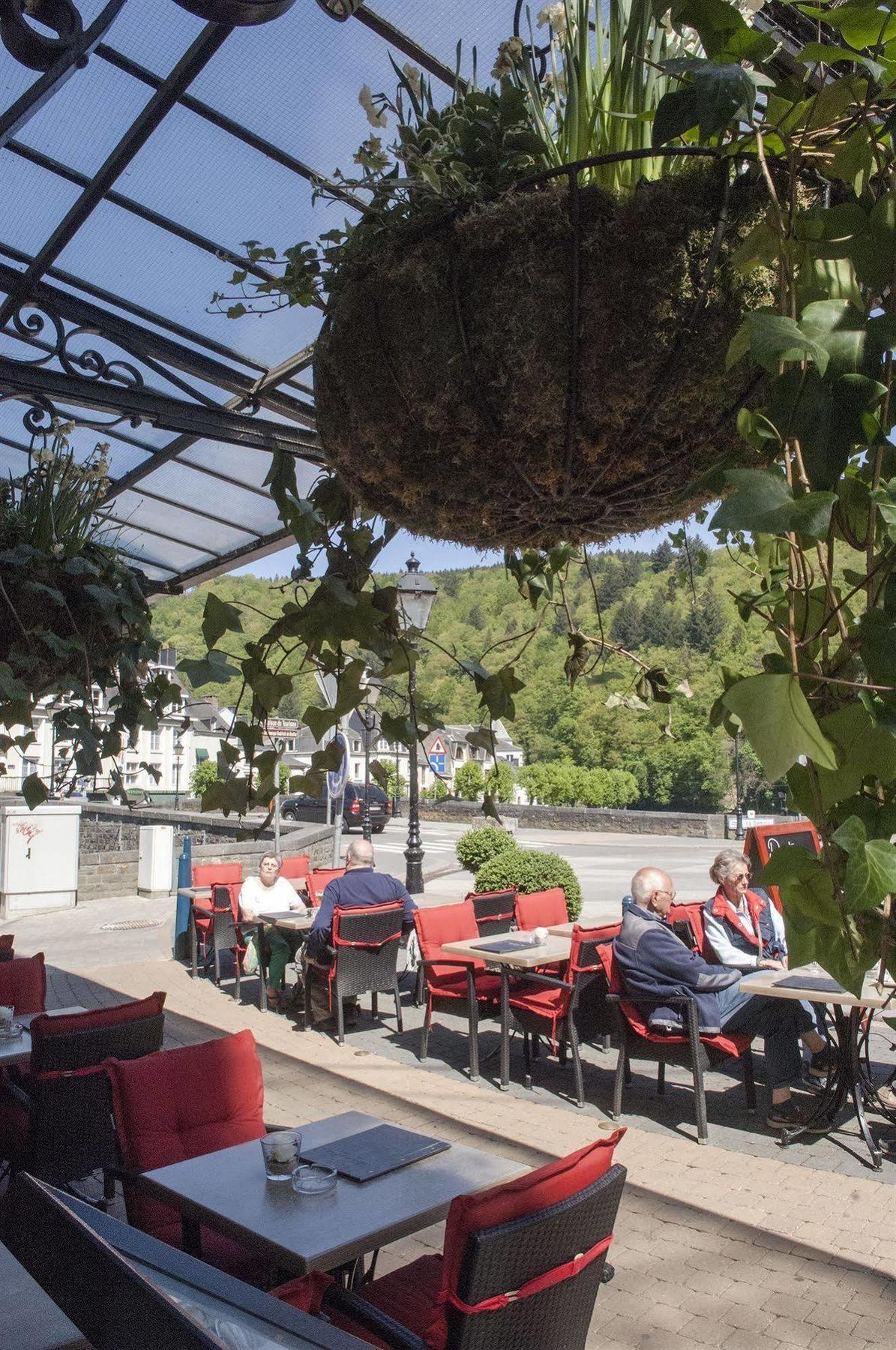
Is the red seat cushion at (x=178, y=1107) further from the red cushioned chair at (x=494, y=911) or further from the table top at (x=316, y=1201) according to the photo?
the red cushioned chair at (x=494, y=911)

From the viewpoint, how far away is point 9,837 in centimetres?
1454

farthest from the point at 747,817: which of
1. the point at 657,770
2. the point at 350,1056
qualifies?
the point at 657,770

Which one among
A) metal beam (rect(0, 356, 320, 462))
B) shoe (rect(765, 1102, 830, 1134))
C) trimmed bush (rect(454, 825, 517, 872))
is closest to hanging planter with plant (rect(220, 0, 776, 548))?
metal beam (rect(0, 356, 320, 462))

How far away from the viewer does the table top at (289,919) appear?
852cm

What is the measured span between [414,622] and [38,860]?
41.9ft

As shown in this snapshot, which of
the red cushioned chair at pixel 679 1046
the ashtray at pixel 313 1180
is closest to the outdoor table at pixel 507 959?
the red cushioned chair at pixel 679 1046

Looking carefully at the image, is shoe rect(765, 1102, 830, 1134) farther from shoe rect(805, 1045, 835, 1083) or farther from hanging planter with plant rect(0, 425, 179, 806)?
hanging planter with plant rect(0, 425, 179, 806)

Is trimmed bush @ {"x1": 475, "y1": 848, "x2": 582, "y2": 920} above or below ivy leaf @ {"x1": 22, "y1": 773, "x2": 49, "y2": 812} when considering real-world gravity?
below

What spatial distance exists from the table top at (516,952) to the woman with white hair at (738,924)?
3.05ft

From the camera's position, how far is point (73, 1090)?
418 centimetres

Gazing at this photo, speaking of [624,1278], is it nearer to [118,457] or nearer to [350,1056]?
[350,1056]

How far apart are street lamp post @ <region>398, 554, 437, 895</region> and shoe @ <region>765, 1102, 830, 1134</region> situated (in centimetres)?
279

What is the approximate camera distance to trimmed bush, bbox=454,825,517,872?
36.3 feet

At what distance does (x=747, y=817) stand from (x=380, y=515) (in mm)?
32105
